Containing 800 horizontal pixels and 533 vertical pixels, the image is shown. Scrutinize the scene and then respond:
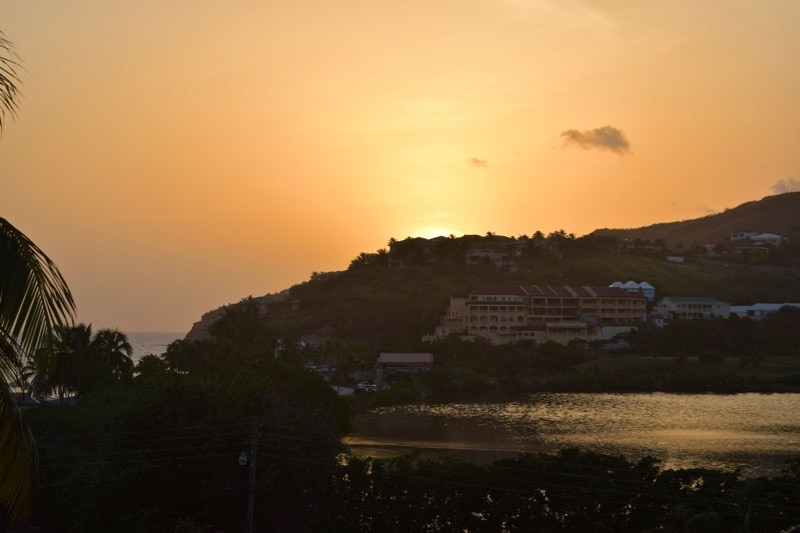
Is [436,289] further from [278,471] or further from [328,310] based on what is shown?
[278,471]

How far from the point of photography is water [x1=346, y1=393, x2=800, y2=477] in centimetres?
5009

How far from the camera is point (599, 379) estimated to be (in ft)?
280

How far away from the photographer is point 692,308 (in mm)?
111750

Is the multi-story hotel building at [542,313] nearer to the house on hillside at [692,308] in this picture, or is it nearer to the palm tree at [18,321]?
the house on hillside at [692,308]

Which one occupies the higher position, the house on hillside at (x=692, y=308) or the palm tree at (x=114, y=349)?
the house on hillside at (x=692, y=308)

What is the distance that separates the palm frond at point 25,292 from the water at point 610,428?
132 feet

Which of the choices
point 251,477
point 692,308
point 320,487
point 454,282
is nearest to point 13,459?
point 251,477

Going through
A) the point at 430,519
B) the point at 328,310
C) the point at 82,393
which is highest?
the point at 328,310

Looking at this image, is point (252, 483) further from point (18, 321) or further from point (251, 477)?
point (18, 321)

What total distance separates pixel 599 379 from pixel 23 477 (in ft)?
269

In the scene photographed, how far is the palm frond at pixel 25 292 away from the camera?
6.41 metres

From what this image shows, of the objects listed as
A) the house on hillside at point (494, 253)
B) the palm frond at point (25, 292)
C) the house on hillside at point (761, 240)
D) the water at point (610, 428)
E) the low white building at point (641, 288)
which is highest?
the house on hillside at point (761, 240)

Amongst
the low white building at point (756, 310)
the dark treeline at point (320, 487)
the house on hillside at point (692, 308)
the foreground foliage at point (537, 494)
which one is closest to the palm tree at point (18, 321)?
the dark treeline at point (320, 487)

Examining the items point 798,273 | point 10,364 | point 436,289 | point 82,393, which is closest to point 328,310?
point 436,289
